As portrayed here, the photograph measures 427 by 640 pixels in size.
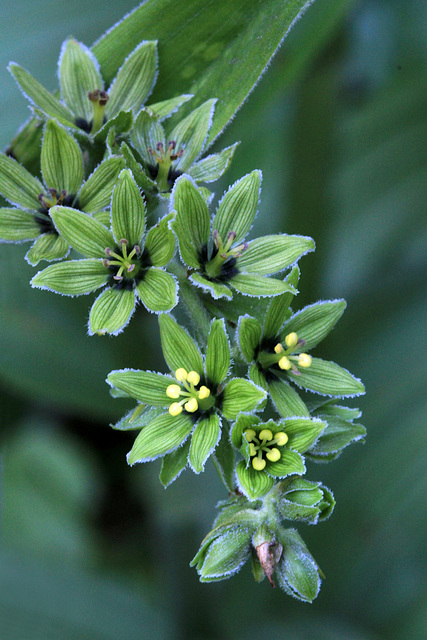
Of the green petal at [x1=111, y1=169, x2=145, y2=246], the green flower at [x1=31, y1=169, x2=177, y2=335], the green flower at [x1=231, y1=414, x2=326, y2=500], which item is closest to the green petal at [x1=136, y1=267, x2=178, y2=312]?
the green flower at [x1=31, y1=169, x2=177, y2=335]

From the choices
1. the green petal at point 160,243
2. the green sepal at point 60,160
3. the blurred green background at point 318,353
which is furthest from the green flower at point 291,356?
the blurred green background at point 318,353

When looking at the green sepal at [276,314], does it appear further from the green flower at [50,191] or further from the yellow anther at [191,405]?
the green flower at [50,191]

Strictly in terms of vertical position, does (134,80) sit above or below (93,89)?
above

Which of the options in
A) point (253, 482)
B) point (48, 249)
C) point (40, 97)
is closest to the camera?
point (253, 482)

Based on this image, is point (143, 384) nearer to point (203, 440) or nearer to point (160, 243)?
point (203, 440)

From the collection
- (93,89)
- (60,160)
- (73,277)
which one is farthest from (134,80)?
(73,277)

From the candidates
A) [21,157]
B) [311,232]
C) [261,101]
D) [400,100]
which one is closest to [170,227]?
[21,157]

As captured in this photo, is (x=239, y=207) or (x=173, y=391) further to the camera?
(x=239, y=207)

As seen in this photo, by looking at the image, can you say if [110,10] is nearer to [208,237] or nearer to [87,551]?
[208,237]
